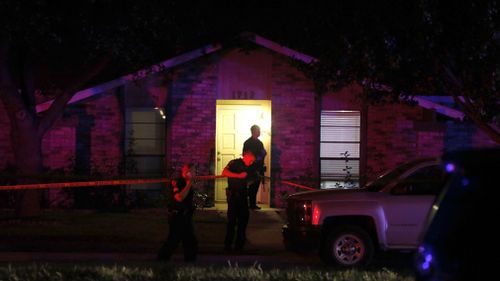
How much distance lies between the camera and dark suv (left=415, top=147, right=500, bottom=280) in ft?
12.4

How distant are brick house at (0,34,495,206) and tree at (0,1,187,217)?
1775mm

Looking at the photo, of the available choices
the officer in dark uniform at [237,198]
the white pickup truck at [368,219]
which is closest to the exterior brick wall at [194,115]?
the officer in dark uniform at [237,198]

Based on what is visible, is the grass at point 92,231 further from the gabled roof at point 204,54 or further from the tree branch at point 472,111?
the tree branch at point 472,111

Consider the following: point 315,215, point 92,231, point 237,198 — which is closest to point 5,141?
point 92,231

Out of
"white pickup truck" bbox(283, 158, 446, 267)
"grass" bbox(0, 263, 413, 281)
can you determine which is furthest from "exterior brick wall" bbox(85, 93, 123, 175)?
"grass" bbox(0, 263, 413, 281)

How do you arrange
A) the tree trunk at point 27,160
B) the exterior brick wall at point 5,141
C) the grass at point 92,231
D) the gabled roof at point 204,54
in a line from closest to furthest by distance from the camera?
the grass at point 92,231 < the tree trunk at point 27,160 < the gabled roof at point 204,54 < the exterior brick wall at point 5,141

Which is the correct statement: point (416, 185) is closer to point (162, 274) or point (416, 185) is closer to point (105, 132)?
point (162, 274)

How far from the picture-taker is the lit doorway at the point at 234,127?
1786 cm

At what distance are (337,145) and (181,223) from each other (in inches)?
302

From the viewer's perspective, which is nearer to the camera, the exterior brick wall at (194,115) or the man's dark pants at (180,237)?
the man's dark pants at (180,237)

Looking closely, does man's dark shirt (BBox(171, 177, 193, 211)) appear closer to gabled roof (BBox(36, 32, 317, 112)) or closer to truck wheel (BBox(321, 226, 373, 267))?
truck wheel (BBox(321, 226, 373, 267))

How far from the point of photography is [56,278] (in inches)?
298

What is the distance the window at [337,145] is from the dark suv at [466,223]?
13.4 meters

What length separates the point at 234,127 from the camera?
59.3 ft
